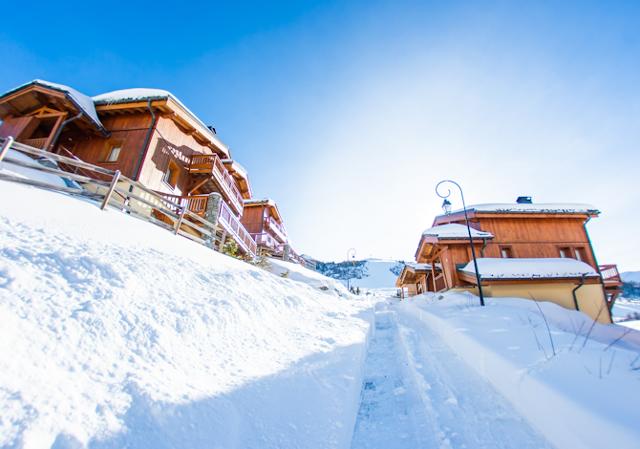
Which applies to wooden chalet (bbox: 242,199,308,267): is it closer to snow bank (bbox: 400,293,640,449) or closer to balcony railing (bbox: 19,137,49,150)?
balcony railing (bbox: 19,137,49,150)

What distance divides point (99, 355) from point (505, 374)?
14.4 ft

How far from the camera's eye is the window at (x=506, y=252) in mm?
14695

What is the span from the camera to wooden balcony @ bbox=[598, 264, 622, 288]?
14250 millimetres

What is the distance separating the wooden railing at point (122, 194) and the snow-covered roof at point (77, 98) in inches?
107

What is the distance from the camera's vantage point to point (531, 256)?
1462 cm

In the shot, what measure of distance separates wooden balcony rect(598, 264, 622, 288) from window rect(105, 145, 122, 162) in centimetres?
2675

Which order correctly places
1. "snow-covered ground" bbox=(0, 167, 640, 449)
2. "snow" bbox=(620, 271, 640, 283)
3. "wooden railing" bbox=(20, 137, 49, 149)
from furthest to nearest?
"snow" bbox=(620, 271, 640, 283), "wooden railing" bbox=(20, 137, 49, 149), "snow-covered ground" bbox=(0, 167, 640, 449)

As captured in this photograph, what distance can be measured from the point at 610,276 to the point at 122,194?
78.4ft

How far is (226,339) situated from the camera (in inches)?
127

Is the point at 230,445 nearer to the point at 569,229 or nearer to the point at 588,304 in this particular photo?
the point at 588,304

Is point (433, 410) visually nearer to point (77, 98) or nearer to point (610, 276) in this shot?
point (77, 98)

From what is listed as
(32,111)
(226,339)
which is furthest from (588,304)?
(32,111)

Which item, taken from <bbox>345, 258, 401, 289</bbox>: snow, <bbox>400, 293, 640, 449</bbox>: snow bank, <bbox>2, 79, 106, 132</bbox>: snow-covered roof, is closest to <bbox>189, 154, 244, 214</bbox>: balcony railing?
<bbox>2, 79, 106, 132</bbox>: snow-covered roof

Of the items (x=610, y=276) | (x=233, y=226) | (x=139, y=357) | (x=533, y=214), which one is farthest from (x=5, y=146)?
(x=610, y=276)
